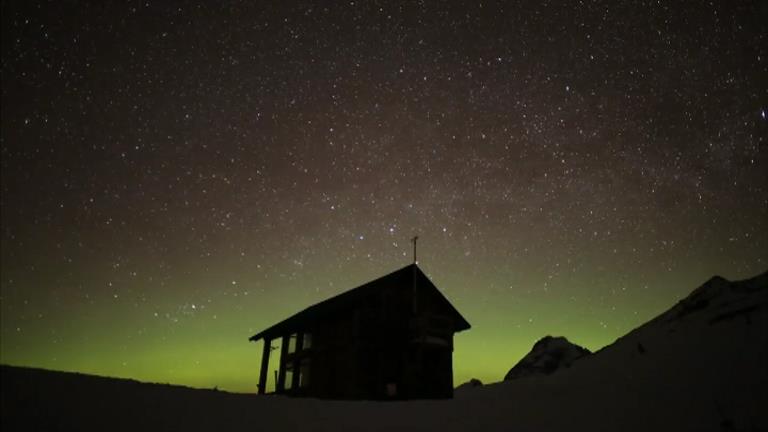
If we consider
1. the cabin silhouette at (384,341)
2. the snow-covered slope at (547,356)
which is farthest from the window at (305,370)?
the snow-covered slope at (547,356)

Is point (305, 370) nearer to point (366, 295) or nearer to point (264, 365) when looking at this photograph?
point (264, 365)

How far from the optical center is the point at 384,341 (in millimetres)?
21469

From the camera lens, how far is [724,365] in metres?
12.7

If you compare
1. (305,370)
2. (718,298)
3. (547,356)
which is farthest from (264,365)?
(547,356)

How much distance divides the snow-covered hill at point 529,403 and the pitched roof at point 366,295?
669 centimetres

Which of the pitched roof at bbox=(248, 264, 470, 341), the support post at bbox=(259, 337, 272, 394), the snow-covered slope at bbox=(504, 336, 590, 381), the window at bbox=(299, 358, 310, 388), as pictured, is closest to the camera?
the pitched roof at bbox=(248, 264, 470, 341)

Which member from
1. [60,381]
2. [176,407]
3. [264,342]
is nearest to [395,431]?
[176,407]

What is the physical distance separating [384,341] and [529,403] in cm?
818

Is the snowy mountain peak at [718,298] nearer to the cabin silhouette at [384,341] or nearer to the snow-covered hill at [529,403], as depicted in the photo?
the snow-covered hill at [529,403]

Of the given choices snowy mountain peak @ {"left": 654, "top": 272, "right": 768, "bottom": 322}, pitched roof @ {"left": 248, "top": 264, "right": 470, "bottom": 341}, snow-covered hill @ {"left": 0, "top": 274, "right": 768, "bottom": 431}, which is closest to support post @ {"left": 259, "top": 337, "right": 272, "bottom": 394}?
pitched roof @ {"left": 248, "top": 264, "right": 470, "bottom": 341}

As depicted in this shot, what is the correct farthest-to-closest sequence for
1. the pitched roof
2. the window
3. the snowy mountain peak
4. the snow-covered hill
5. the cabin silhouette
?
the window
the pitched roof
the cabin silhouette
the snowy mountain peak
the snow-covered hill

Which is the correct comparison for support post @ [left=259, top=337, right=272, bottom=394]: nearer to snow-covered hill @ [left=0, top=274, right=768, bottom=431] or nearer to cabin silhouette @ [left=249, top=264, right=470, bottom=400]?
cabin silhouette @ [left=249, top=264, right=470, bottom=400]

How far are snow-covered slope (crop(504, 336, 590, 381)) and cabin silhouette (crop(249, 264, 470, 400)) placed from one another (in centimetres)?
7597

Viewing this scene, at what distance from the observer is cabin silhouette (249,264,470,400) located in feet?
68.3
